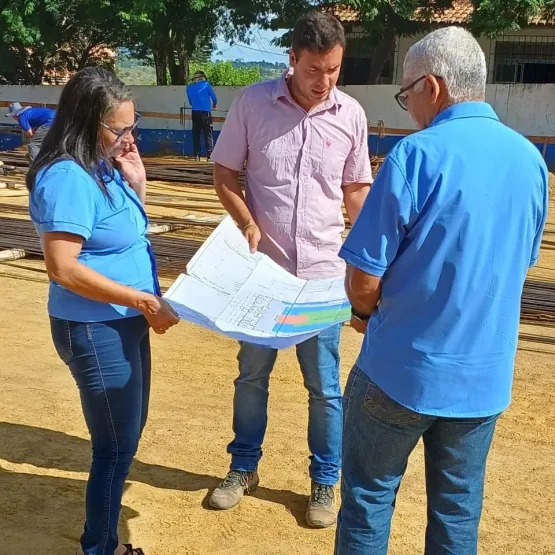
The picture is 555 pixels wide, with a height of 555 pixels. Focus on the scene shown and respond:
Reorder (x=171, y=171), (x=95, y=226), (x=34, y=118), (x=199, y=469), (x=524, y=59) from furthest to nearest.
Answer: (x=524, y=59) → (x=171, y=171) → (x=34, y=118) → (x=199, y=469) → (x=95, y=226)

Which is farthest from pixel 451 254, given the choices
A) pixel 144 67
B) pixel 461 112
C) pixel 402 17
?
pixel 144 67

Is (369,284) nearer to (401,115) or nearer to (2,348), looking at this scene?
(2,348)

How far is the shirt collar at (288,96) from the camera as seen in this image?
3367 mm

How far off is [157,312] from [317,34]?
1.30 metres

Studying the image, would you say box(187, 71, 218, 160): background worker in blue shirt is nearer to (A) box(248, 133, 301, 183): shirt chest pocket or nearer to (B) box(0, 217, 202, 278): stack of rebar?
(B) box(0, 217, 202, 278): stack of rebar

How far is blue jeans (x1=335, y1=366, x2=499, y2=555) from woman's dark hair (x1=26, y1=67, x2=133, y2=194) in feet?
3.67

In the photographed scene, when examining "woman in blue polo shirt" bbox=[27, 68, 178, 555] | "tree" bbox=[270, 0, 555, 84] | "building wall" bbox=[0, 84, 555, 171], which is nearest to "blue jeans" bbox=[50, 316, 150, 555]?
"woman in blue polo shirt" bbox=[27, 68, 178, 555]

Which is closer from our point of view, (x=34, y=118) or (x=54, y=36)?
(x=34, y=118)

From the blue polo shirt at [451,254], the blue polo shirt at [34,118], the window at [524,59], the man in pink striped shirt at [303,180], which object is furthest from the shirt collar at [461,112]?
the window at [524,59]

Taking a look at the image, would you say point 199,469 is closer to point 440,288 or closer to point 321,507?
point 321,507

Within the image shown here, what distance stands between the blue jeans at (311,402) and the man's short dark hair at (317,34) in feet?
3.84

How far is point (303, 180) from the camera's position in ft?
11.0

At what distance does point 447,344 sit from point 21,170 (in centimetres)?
1599

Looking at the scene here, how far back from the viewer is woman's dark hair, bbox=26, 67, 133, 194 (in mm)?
2604
